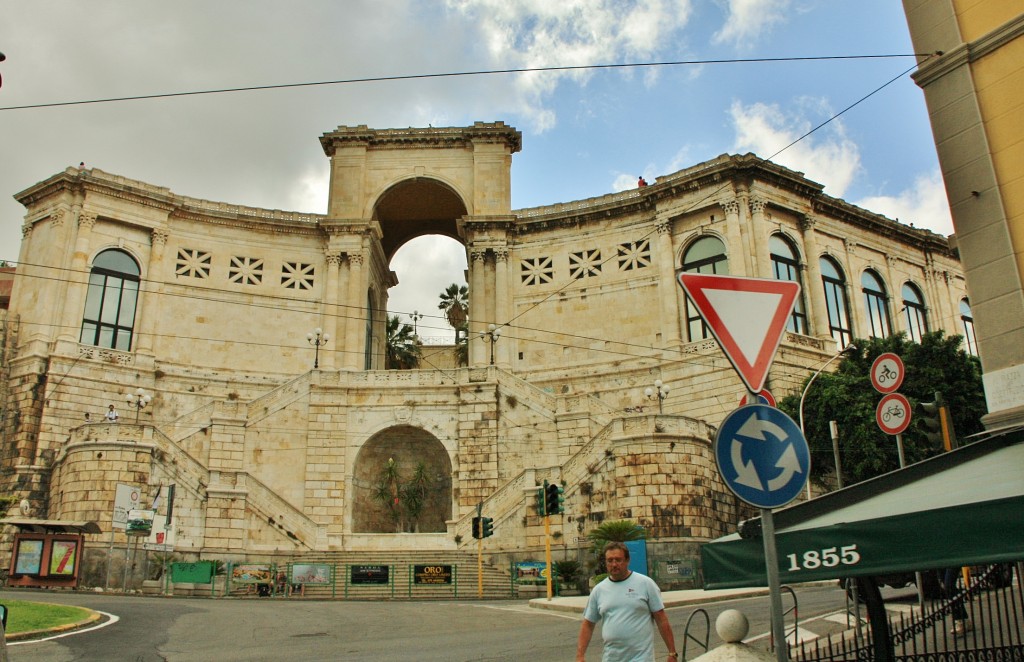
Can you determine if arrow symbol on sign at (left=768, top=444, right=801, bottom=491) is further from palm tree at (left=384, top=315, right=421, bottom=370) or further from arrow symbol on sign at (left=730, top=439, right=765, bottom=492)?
palm tree at (left=384, top=315, right=421, bottom=370)

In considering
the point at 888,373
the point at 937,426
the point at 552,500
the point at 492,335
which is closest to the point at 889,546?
the point at 937,426

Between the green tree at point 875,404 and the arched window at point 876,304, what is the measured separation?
9812mm

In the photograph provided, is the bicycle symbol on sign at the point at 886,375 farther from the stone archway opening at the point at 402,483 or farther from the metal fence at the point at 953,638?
the stone archway opening at the point at 402,483

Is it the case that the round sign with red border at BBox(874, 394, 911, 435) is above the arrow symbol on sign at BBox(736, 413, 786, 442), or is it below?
above

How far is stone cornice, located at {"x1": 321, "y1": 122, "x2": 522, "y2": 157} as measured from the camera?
45.9 m

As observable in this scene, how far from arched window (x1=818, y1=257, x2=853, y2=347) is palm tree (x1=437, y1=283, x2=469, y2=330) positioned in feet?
83.8

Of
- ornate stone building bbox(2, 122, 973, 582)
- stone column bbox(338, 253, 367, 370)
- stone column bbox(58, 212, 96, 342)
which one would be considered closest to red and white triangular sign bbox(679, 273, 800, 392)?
ornate stone building bbox(2, 122, 973, 582)

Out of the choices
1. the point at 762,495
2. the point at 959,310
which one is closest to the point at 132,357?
the point at 762,495

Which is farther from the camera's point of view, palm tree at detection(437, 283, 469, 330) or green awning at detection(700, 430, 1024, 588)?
palm tree at detection(437, 283, 469, 330)

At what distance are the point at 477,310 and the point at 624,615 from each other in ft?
124

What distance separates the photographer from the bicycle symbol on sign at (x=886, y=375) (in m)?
12.7

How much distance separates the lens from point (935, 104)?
35.1ft

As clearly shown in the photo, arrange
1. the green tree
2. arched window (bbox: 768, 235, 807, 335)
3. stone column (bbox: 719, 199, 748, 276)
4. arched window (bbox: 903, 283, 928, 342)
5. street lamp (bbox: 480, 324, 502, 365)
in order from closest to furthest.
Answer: the green tree < stone column (bbox: 719, 199, 748, 276) < arched window (bbox: 768, 235, 807, 335) < street lamp (bbox: 480, 324, 502, 365) < arched window (bbox: 903, 283, 928, 342)

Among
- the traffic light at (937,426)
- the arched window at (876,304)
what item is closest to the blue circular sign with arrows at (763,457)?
the traffic light at (937,426)
